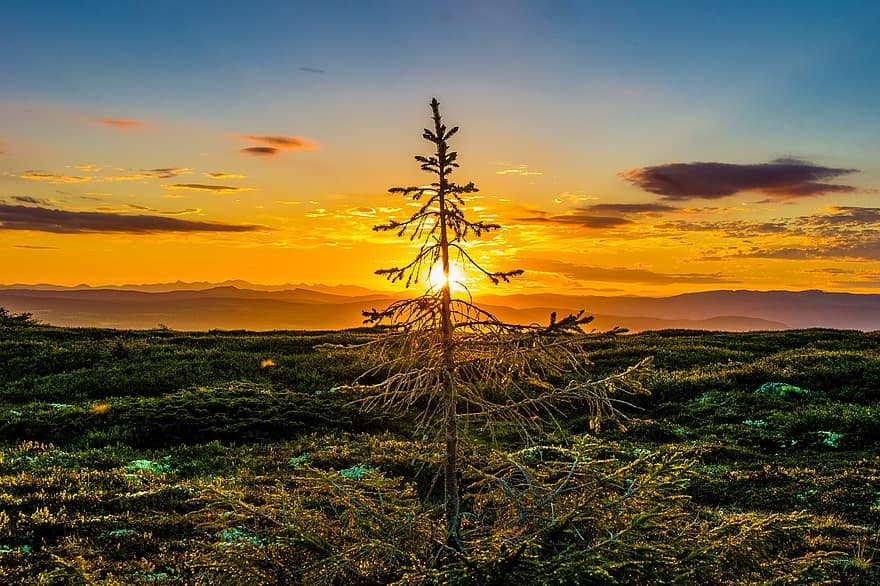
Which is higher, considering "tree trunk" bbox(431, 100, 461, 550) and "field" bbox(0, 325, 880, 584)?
"tree trunk" bbox(431, 100, 461, 550)

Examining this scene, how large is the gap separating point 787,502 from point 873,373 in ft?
57.5

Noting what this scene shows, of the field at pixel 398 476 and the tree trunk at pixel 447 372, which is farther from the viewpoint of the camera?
the tree trunk at pixel 447 372

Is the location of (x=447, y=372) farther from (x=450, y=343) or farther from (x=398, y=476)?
(x=398, y=476)

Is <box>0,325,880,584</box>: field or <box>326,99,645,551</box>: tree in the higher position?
<box>326,99,645,551</box>: tree

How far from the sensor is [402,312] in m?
8.41

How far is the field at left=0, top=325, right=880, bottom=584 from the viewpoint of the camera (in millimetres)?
7625

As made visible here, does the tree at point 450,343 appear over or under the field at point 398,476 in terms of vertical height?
over

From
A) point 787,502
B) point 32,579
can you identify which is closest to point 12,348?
point 32,579

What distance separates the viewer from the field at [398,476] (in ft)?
25.0

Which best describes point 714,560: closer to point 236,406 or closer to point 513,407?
point 513,407

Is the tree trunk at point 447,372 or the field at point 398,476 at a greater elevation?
the tree trunk at point 447,372

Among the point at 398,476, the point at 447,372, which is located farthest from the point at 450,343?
the point at 398,476

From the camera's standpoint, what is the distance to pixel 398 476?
18.1 m

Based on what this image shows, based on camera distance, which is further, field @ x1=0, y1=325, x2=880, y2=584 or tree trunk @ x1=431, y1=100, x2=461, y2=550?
tree trunk @ x1=431, y1=100, x2=461, y2=550
